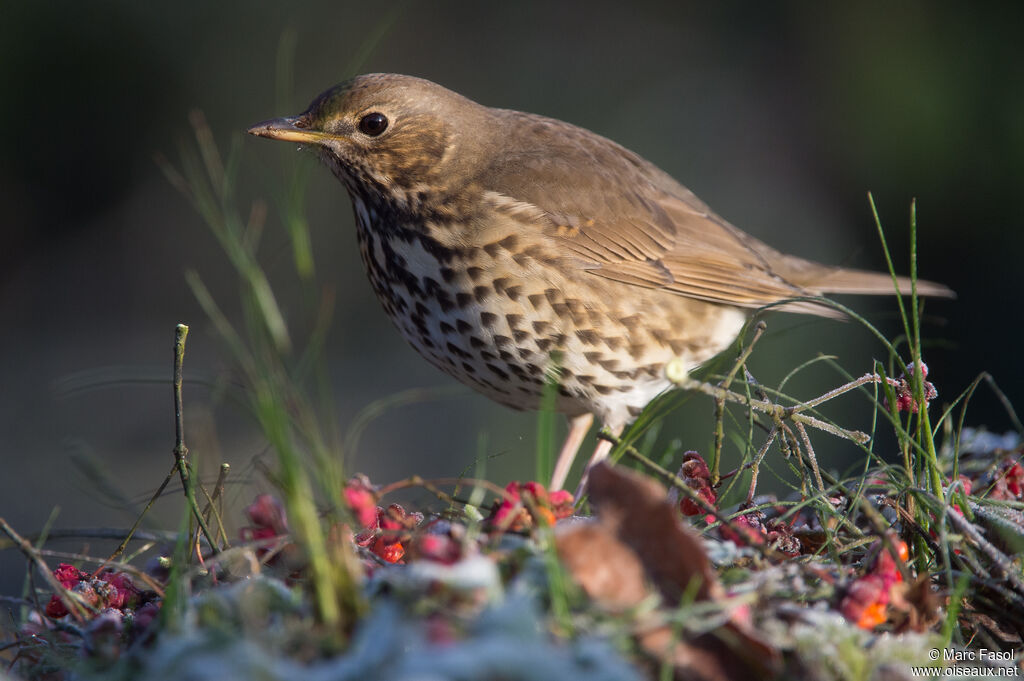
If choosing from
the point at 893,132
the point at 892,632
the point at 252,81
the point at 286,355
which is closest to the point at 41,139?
the point at 252,81

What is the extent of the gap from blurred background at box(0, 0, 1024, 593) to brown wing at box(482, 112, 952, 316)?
1692mm

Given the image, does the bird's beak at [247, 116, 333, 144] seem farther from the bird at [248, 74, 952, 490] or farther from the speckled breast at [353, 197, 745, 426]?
the speckled breast at [353, 197, 745, 426]

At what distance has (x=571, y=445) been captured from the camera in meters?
2.67

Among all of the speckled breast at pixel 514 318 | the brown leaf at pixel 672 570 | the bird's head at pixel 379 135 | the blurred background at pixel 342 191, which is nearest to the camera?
the brown leaf at pixel 672 570

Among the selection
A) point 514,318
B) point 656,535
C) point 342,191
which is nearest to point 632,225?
point 514,318

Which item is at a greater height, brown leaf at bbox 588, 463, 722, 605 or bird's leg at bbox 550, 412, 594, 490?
brown leaf at bbox 588, 463, 722, 605

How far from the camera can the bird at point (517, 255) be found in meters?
2.23

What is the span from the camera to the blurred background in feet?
14.9

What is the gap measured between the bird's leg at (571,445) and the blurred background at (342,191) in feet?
5.73

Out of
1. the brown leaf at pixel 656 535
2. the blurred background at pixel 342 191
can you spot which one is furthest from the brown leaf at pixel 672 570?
the blurred background at pixel 342 191

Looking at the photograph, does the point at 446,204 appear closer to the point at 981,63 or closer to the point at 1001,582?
the point at 1001,582

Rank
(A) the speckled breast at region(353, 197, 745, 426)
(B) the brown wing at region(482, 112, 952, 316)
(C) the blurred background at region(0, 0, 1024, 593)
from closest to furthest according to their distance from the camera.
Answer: (A) the speckled breast at region(353, 197, 745, 426), (B) the brown wing at region(482, 112, 952, 316), (C) the blurred background at region(0, 0, 1024, 593)

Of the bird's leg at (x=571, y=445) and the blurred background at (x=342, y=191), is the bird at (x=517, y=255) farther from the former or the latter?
the blurred background at (x=342, y=191)

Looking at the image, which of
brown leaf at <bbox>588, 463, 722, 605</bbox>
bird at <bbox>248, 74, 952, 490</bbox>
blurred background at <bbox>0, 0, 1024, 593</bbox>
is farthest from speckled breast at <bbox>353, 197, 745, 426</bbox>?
blurred background at <bbox>0, 0, 1024, 593</bbox>
